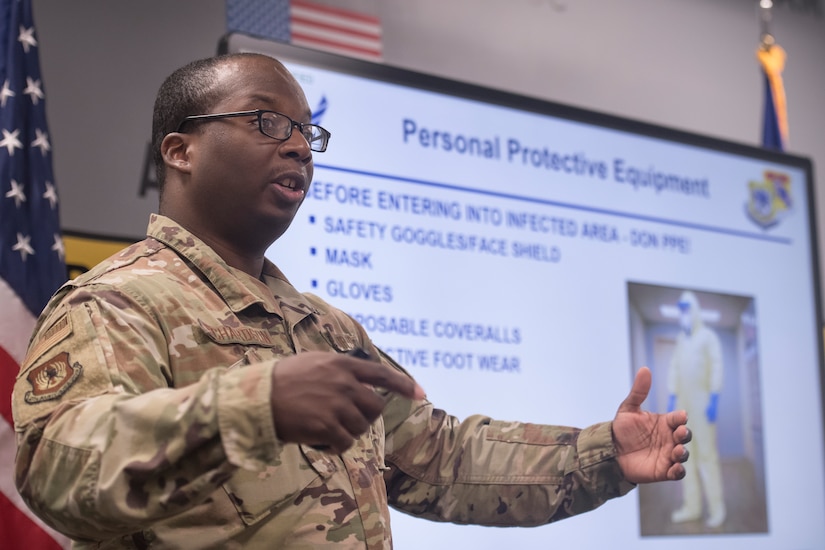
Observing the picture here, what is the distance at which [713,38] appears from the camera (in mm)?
5320

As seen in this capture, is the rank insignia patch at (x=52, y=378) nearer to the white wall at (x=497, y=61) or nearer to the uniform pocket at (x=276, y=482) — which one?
the uniform pocket at (x=276, y=482)

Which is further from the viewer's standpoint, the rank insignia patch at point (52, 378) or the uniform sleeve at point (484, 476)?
the uniform sleeve at point (484, 476)

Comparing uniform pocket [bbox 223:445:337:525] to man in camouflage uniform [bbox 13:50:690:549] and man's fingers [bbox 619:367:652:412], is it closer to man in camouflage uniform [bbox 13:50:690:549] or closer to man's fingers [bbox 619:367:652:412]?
man in camouflage uniform [bbox 13:50:690:549]

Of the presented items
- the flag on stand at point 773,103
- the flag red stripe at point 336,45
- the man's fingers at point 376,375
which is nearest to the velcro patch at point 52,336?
the man's fingers at point 376,375

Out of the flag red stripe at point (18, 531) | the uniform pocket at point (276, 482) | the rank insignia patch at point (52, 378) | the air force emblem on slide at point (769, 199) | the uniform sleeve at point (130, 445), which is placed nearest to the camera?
the uniform sleeve at point (130, 445)

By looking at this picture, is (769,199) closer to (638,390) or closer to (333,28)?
(333,28)

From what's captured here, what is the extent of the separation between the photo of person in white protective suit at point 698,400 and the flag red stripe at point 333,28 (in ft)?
5.14

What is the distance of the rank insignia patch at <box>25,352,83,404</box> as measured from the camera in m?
1.20

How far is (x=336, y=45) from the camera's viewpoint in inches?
152

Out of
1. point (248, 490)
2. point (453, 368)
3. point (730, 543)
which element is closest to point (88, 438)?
point (248, 490)

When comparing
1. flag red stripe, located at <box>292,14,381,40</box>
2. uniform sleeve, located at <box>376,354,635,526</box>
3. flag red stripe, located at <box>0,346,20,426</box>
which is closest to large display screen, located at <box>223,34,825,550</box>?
flag red stripe, located at <box>0,346,20,426</box>

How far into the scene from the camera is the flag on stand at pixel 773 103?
173 inches

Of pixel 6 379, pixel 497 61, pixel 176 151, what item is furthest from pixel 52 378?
pixel 497 61

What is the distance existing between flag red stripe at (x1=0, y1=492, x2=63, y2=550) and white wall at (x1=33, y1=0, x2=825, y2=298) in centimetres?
148
